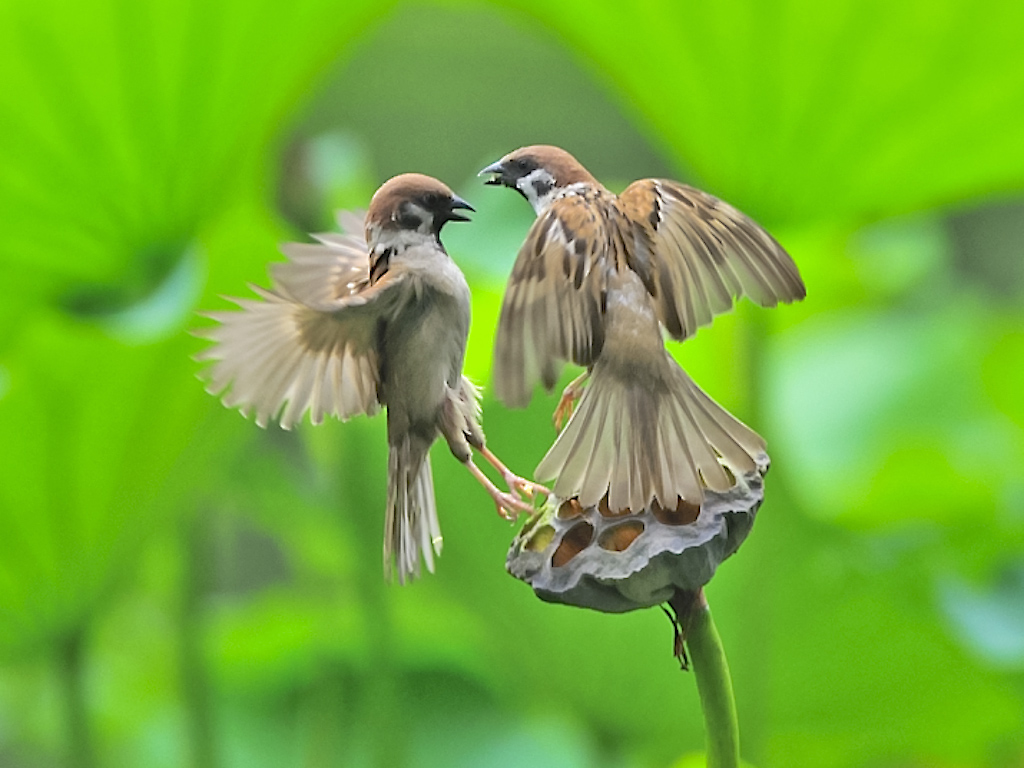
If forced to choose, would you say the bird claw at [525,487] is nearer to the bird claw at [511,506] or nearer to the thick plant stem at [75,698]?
the bird claw at [511,506]

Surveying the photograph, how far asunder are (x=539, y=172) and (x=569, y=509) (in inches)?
2.0

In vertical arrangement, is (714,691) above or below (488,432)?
below

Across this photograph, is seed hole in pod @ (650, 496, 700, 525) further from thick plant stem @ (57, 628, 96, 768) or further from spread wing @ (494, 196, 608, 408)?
thick plant stem @ (57, 628, 96, 768)

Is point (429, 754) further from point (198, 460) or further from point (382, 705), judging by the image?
point (198, 460)

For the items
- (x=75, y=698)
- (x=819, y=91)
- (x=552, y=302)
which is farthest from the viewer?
(x=75, y=698)

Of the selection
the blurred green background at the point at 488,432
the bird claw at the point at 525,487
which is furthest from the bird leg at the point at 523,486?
the blurred green background at the point at 488,432

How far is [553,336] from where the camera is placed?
0.15 meters

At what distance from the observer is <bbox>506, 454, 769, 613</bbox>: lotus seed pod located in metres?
0.16

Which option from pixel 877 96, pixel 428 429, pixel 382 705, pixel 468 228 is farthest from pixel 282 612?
pixel 428 429

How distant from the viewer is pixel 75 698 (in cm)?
49

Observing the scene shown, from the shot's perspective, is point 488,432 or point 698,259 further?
point 488,432

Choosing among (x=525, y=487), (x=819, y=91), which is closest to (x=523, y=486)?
(x=525, y=487)

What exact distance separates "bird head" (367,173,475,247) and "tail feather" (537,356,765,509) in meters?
0.03

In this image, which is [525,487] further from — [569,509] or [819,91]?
[819,91]
